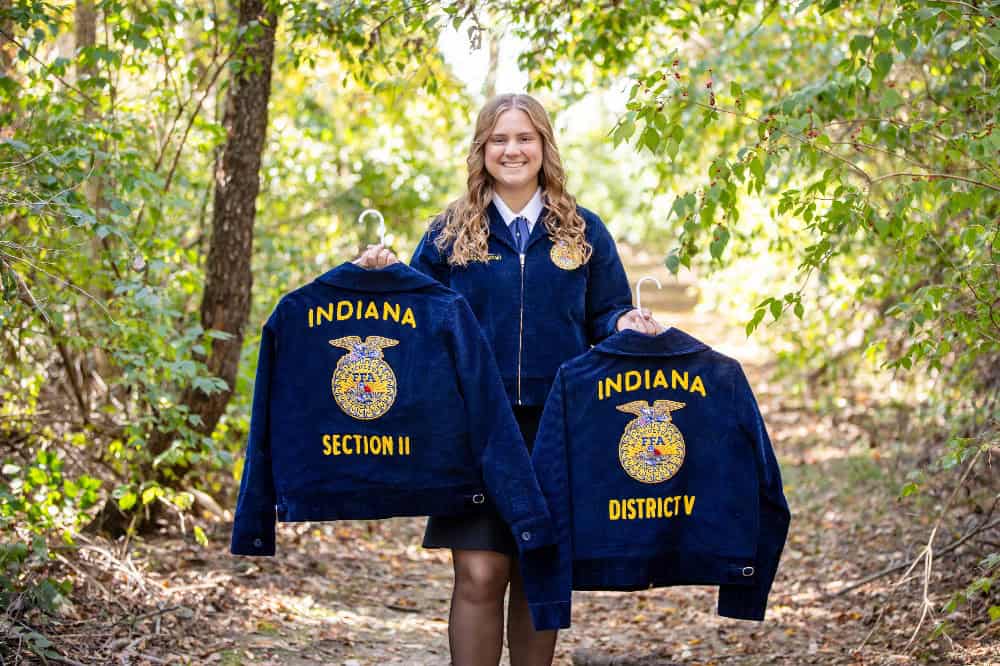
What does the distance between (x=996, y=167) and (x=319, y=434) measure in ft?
9.27

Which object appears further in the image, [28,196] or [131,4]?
[131,4]

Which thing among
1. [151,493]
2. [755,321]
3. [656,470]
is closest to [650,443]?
[656,470]

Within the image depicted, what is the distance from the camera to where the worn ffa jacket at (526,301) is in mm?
3592

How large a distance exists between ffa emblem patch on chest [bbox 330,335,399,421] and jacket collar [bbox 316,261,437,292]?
216 mm

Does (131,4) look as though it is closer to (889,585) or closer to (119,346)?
(119,346)

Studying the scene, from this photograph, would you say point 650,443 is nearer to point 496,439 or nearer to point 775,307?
point 496,439

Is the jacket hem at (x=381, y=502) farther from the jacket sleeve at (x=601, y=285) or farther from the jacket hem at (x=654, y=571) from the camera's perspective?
the jacket sleeve at (x=601, y=285)

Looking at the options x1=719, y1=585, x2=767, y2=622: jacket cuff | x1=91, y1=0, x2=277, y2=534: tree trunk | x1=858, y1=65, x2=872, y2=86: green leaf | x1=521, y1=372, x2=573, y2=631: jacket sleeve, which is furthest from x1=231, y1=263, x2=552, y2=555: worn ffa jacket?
x1=91, y1=0, x2=277, y2=534: tree trunk

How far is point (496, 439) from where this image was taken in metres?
3.35

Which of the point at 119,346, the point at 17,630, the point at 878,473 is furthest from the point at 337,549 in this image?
the point at 878,473

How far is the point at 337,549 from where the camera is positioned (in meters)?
6.92

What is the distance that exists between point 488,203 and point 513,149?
0.70 ft

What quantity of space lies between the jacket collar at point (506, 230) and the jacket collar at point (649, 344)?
18.3 inches

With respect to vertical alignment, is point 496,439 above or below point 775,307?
below
